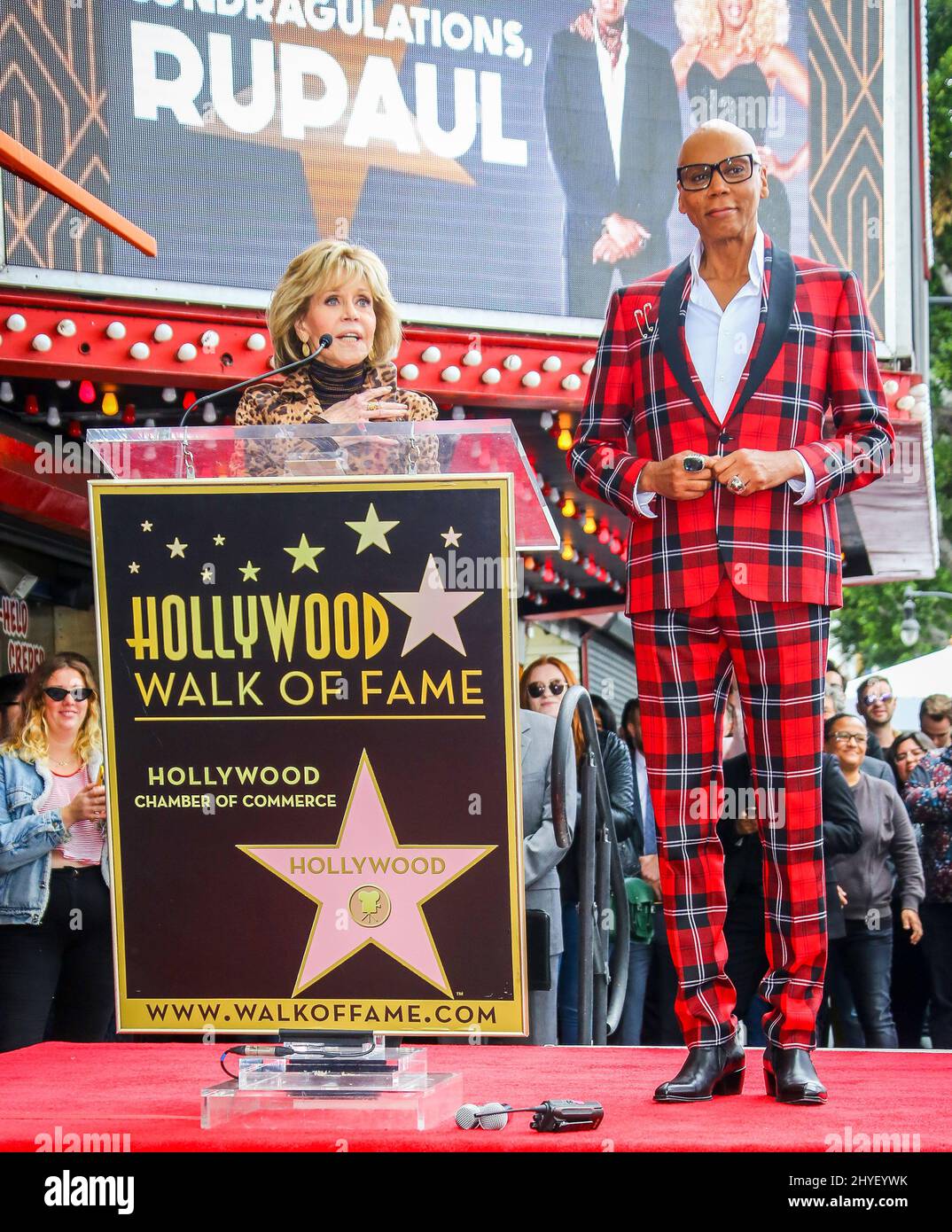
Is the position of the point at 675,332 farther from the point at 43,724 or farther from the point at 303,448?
the point at 43,724

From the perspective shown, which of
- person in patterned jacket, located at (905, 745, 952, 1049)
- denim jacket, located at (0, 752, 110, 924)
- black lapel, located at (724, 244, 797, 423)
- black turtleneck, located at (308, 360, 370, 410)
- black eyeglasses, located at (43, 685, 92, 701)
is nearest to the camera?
black lapel, located at (724, 244, 797, 423)

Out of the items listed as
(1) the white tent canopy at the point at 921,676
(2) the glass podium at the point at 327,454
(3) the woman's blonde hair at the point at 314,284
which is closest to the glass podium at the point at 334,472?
(2) the glass podium at the point at 327,454

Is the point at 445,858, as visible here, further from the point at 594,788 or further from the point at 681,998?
the point at 594,788

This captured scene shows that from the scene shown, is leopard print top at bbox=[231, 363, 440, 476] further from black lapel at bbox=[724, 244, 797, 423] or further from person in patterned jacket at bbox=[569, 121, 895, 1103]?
black lapel at bbox=[724, 244, 797, 423]

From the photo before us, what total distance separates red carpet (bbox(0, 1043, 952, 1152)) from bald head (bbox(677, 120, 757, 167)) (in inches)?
86.0

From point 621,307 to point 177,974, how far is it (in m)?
1.95

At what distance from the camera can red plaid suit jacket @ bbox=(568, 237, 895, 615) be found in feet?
12.2

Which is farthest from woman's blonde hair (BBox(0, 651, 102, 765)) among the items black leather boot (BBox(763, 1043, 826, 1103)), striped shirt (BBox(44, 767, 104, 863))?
black leather boot (BBox(763, 1043, 826, 1103))

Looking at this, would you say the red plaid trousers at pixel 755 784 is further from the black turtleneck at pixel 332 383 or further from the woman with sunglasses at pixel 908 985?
the woman with sunglasses at pixel 908 985

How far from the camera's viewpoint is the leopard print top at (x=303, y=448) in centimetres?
366

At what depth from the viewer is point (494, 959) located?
3.60 metres

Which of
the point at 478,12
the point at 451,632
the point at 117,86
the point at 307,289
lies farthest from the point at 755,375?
the point at 478,12

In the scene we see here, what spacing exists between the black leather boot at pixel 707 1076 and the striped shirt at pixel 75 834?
9.26ft

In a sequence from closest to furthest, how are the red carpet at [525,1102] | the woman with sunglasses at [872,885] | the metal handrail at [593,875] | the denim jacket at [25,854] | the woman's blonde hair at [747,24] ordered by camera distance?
1. the red carpet at [525,1102]
2. the metal handrail at [593,875]
3. the denim jacket at [25,854]
4. the woman with sunglasses at [872,885]
5. the woman's blonde hair at [747,24]
